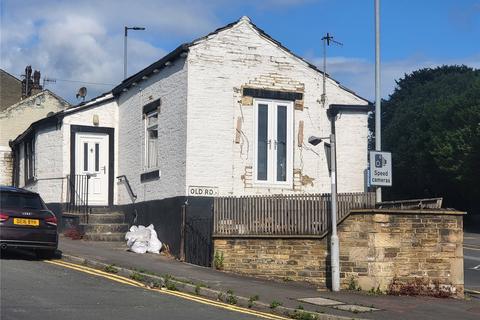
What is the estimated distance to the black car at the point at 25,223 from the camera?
13.8 m

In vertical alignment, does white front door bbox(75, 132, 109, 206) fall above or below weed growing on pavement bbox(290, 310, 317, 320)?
above

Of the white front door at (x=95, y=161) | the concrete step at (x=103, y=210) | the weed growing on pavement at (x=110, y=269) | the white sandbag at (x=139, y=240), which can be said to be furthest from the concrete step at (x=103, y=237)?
the weed growing on pavement at (x=110, y=269)

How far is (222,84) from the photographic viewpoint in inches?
695

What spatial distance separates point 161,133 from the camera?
60.7 ft

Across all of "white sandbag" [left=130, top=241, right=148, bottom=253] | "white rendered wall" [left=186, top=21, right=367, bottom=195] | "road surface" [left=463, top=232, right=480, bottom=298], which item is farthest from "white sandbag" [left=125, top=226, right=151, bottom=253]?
"road surface" [left=463, top=232, right=480, bottom=298]

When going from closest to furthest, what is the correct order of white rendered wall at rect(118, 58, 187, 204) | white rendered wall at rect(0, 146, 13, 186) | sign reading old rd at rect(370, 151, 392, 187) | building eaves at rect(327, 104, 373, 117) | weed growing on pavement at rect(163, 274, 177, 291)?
weed growing on pavement at rect(163, 274, 177, 291), sign reading old rd at rect(370, 151, 392, 187), white rendered wall at rect(118, 58, 187, 204), building eaves at rect(327, 104, 373, 117), white rendered wall at rect(0, 146, 13, 186)

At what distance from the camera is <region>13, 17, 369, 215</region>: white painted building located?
17234 millimetres

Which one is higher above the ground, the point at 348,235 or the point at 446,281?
the point at 348,235

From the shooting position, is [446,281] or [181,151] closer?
[446,281]

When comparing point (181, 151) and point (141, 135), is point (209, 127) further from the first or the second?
point (141, 135)

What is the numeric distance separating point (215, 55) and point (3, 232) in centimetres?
711

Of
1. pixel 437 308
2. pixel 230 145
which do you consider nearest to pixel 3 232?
pixel 230 145

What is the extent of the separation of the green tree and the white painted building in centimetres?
2476

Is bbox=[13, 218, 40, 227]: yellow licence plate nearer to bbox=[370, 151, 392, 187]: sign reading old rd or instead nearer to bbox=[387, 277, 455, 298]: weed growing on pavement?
bbox=[387, 277, 455, 298]: weed growing on pavement
